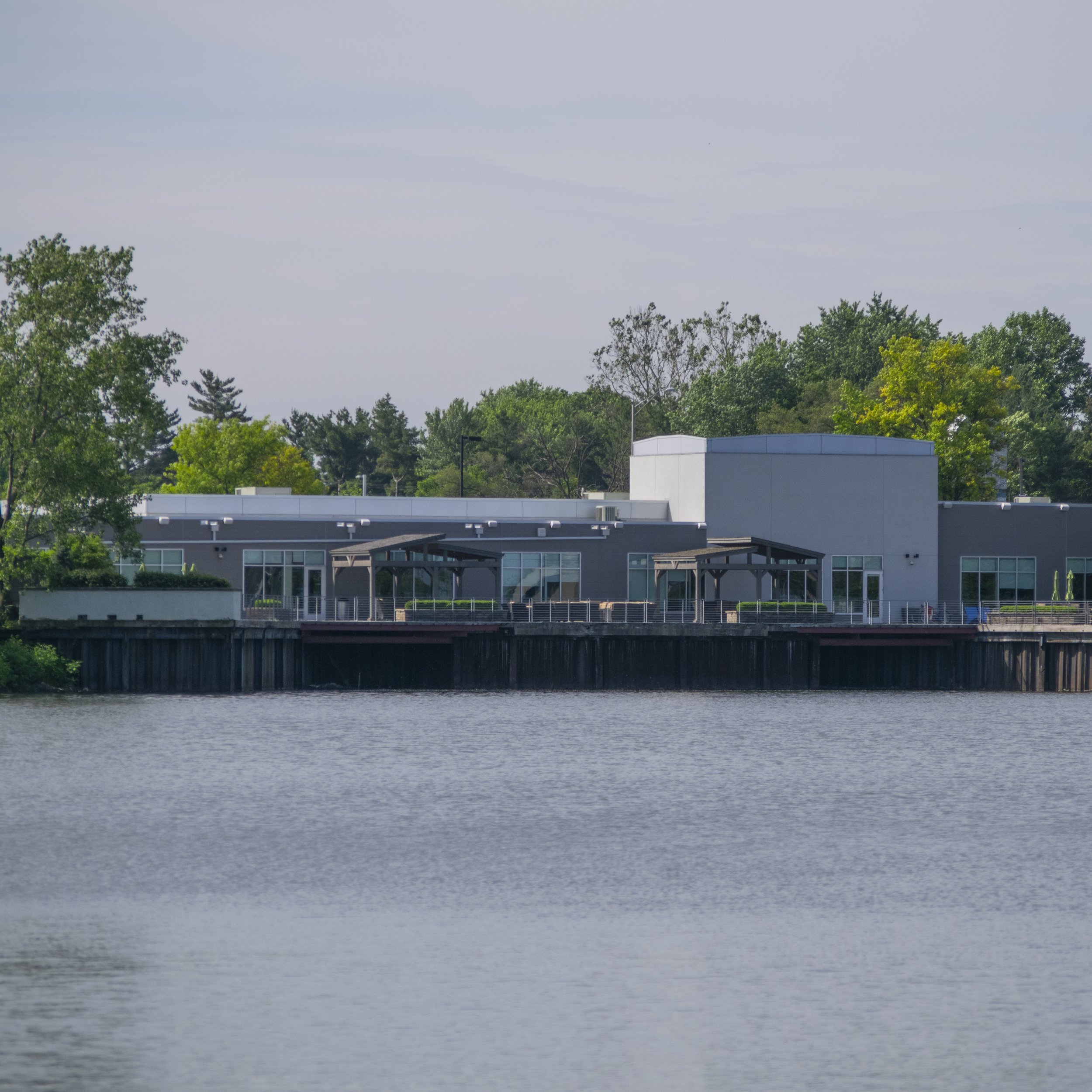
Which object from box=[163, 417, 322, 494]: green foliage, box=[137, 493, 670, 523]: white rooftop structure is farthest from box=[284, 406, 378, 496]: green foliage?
box=[137, 493, 670, 523]: white rooftop structure

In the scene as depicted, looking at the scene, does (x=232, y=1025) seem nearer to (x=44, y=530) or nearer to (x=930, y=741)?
(x=930, y=741)

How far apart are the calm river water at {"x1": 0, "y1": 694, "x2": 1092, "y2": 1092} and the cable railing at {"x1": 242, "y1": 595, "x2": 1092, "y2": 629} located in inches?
714

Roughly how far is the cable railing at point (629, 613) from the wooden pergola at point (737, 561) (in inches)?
46.3

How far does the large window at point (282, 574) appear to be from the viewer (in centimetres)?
6644

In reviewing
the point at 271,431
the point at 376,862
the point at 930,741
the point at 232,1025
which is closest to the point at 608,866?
the point at 376,862

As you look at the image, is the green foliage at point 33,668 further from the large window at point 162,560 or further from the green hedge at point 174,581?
the large window at point 162,560

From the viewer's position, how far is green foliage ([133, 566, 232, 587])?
182 feet

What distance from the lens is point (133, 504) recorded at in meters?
54.7

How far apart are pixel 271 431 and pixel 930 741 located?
6880cm

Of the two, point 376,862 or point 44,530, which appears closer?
point 376,862

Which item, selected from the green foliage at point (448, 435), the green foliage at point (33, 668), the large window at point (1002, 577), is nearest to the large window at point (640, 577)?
the large window at point (1002, 577)

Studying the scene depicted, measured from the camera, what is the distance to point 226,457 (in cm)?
10169

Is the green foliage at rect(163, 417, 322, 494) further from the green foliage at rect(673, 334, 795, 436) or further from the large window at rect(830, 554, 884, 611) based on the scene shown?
the large window at rect(830, 554, 884, 611)

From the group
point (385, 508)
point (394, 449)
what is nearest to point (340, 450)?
point (394, 449)
